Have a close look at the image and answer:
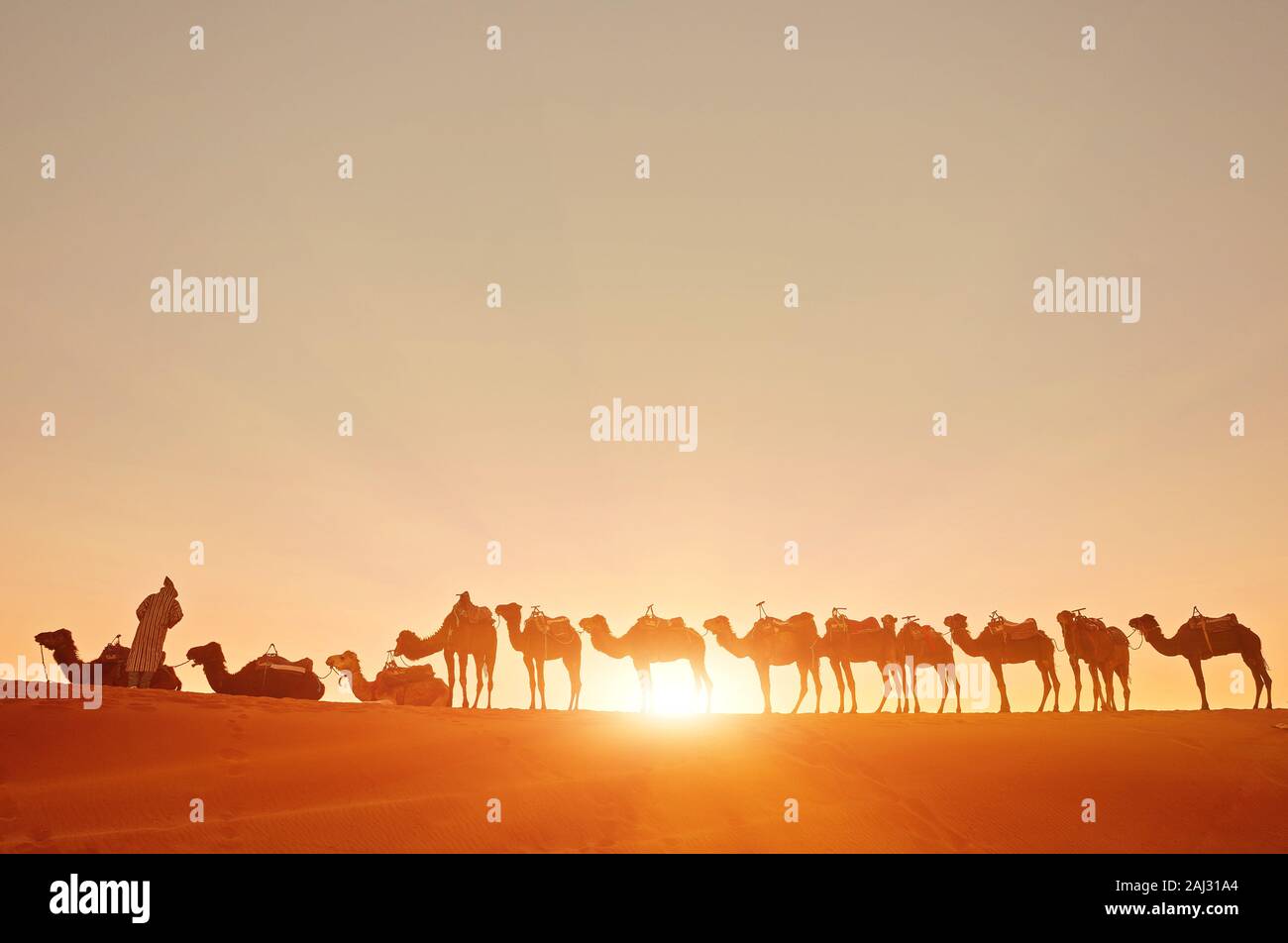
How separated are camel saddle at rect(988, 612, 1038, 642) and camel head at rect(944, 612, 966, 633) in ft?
5.04

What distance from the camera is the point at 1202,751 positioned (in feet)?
62.3

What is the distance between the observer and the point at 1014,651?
27031 mm

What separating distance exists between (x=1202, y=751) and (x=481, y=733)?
14.2 metres

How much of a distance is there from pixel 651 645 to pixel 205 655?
38.4ft

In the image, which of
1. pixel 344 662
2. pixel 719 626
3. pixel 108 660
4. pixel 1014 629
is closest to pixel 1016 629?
pixel 1014 629

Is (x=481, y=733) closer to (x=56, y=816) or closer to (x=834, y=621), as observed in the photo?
(x=56, y=816)

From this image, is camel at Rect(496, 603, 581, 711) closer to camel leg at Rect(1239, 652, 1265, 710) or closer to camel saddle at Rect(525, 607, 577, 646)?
camel saddle at Rect(525, 607, 577, 646)

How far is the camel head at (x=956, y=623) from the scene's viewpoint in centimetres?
2913

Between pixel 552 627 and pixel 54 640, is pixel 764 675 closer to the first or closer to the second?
pixel 552 627

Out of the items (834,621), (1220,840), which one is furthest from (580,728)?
(1220,840)
